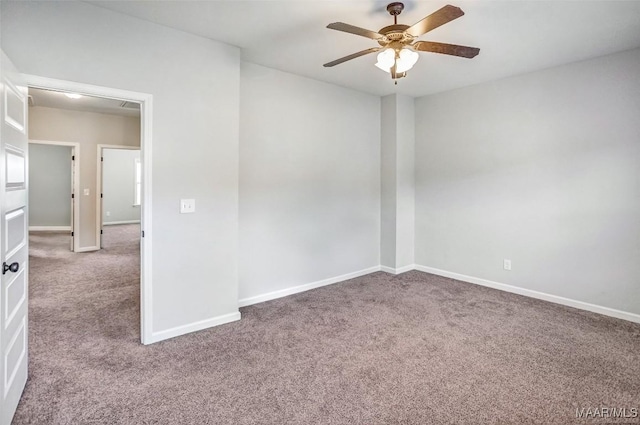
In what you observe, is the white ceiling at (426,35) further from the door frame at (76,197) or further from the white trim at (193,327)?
the door frame at (76,197)

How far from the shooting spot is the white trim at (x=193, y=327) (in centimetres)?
280

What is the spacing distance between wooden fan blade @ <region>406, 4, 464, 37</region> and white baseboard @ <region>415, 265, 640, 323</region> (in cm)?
330

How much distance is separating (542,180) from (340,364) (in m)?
3.12

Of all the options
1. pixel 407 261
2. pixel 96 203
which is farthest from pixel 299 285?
pixel 96 203

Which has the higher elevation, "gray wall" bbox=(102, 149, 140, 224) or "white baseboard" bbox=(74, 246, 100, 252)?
"gray wall" bbox=(102, 149, 140, 224)

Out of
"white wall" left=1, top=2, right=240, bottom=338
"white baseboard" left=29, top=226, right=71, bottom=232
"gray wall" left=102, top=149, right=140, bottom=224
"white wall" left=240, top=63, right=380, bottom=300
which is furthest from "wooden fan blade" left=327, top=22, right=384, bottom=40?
"gray wall" left=102, top=149, right=140, bottom=224

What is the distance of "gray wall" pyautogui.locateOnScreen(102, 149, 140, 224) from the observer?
10087 mm

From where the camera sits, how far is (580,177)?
3553 millimetres

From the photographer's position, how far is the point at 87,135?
6.42 metres

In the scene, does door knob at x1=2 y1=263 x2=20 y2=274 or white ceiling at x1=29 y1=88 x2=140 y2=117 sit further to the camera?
white ceiling at x1=29 y1=88 x2=140 y2=117

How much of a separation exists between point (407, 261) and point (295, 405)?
136 inches

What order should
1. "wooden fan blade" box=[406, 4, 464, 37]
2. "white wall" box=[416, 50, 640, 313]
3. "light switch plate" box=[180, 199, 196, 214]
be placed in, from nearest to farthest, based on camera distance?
"wooden fan blade" box=[406, 4, 464, 37] < "light switch plate" box=[180, 199, 196, 214] < "white wall" box=[416, 50, 640, 313]

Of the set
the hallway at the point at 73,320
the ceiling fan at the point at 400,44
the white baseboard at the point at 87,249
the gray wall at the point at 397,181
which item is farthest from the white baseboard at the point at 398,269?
the white baseboard at the point at 87,249

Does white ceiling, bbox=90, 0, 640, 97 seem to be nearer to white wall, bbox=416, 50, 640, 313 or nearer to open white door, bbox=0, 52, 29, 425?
white wall, bbox=416, 50, 640, 313
